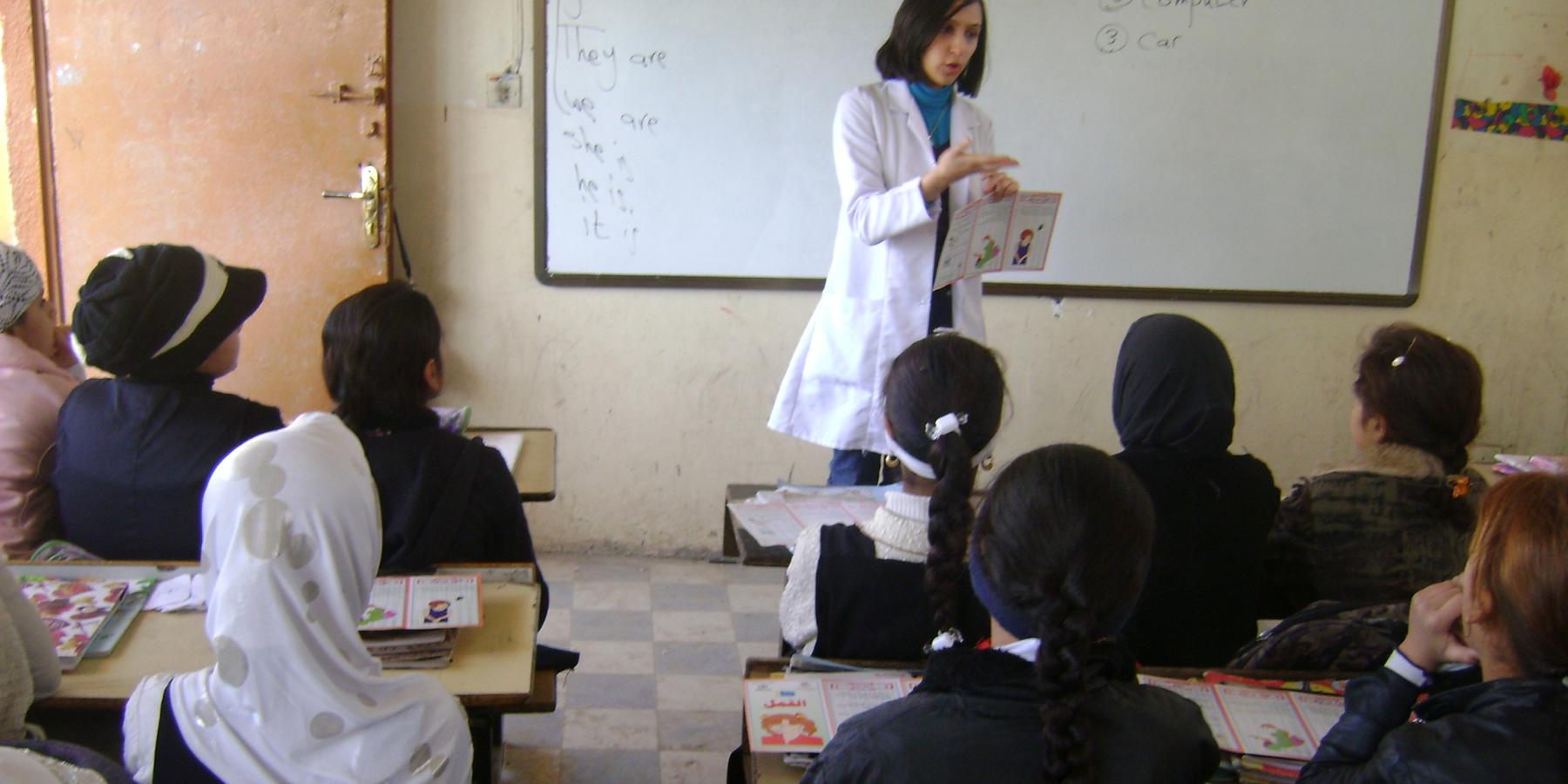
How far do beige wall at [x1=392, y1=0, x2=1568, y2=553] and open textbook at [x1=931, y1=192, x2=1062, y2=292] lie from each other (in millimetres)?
1108

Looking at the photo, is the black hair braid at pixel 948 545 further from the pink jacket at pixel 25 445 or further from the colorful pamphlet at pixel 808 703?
the pink jacket at pixel 25 445

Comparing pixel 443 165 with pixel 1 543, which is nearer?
pixel 1 543

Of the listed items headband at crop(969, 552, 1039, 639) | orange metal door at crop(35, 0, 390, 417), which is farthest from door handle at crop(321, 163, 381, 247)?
headband at crop(969, 552, 1039, 639)

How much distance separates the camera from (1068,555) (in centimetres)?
112

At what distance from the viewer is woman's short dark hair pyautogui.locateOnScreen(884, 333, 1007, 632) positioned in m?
1.55

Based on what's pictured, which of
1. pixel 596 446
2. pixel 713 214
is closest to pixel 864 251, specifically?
pixel 713 214

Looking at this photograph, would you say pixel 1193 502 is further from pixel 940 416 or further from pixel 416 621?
pixel 416 621

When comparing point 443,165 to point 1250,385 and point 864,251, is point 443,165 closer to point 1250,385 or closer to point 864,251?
point 864,251

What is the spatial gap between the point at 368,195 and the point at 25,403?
139 cm

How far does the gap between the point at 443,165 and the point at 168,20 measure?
2.58ft

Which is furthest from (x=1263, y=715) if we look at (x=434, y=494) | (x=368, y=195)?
(x=368, y=195)

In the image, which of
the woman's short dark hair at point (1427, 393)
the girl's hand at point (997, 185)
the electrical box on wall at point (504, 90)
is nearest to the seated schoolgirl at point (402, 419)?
the girl's hand at point (997, 185)

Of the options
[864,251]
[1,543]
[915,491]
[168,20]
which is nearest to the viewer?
[915,491]

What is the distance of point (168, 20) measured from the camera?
327cm
